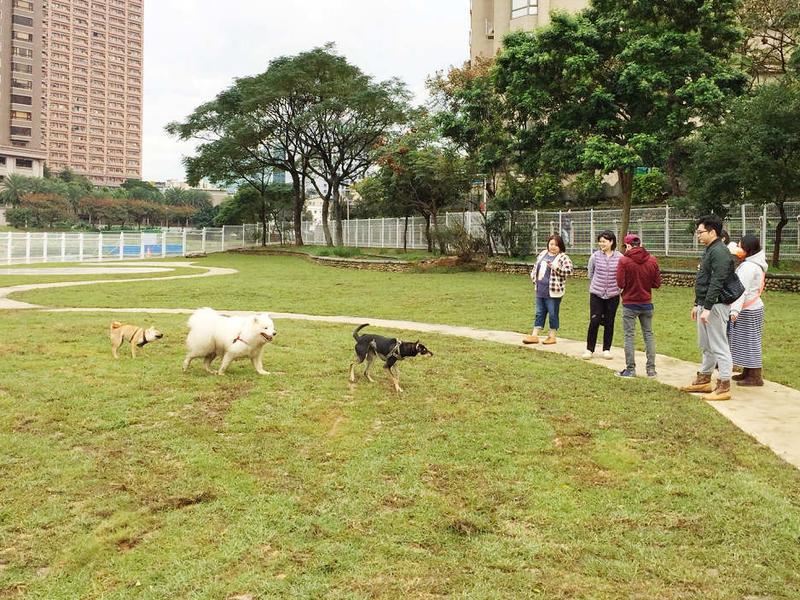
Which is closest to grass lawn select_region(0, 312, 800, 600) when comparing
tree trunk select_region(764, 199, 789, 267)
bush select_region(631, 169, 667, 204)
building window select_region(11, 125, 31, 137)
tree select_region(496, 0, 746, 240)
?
tree trunk select_region(764, 199, 789, 267)

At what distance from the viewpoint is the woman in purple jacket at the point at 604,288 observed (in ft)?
29.0

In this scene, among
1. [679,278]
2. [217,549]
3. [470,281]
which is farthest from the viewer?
[470,281]

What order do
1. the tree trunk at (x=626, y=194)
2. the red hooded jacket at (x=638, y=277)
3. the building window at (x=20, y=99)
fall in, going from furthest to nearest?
the building window at (x=20, y=99), the tree trunk at (x=626, y=194), the red hooded jacket at (x=638, y=277)

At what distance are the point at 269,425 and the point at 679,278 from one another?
18.3 meters

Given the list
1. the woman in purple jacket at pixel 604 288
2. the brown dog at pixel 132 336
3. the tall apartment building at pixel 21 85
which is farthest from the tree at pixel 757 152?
the tall apartment building at pixel 21 85

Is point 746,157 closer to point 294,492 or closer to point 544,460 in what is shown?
point 544,460

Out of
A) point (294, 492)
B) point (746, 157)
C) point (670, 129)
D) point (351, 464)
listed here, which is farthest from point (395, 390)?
point (670, 129)

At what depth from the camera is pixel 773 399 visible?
6867 millimetres

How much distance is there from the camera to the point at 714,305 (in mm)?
6918

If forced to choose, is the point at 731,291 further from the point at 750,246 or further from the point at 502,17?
the point at 502,17

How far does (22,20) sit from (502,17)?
86168 millimetres

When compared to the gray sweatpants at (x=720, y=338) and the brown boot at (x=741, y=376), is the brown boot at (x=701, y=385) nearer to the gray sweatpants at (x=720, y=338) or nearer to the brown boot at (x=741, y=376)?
the gray sweatpants at (x=720, y=338)

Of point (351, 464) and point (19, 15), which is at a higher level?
point (19, 15)

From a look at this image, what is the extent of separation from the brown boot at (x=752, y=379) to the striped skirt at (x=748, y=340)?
3.2 inches
